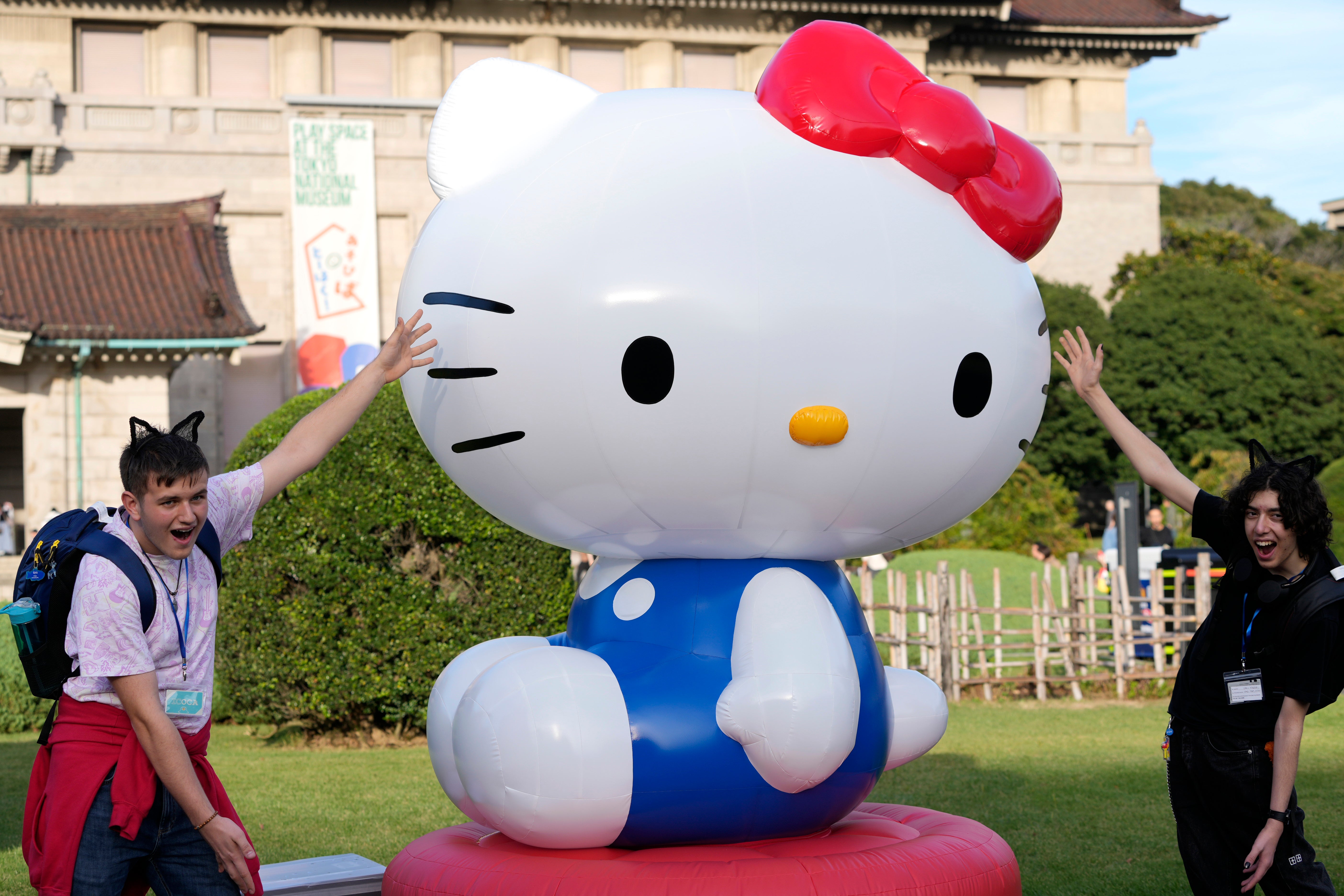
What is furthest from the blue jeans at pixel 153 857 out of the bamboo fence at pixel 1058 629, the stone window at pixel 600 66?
the stone window at pixel 600 66

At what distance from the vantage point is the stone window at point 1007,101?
33.4 m

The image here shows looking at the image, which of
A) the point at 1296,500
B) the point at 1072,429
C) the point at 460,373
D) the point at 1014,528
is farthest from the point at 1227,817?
the point at 1072,429

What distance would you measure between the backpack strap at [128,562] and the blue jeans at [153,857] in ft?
1.32

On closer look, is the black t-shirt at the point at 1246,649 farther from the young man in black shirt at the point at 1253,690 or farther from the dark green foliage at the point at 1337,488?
the dark green foliage at the point at 1337,488

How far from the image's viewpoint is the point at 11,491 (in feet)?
74.9

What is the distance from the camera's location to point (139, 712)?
10.2ft

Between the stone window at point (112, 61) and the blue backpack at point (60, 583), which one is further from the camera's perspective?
the stone window at point (112, 61)

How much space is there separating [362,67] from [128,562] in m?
28.4

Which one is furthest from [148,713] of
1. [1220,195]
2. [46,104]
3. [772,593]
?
[1220,195]

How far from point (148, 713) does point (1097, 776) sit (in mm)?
6751

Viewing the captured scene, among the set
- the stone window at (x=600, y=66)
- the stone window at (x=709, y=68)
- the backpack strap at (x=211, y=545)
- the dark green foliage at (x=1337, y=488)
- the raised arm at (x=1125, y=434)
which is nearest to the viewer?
the backpack strap at (x=211, y=545)

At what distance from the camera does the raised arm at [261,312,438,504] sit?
3.68 m

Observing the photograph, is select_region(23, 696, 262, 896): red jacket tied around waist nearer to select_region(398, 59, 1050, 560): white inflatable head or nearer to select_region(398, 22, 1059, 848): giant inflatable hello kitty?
select_region(398, 22, 1059, 848): giant inflatable hello kitty

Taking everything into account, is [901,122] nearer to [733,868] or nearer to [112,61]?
[733,868]
